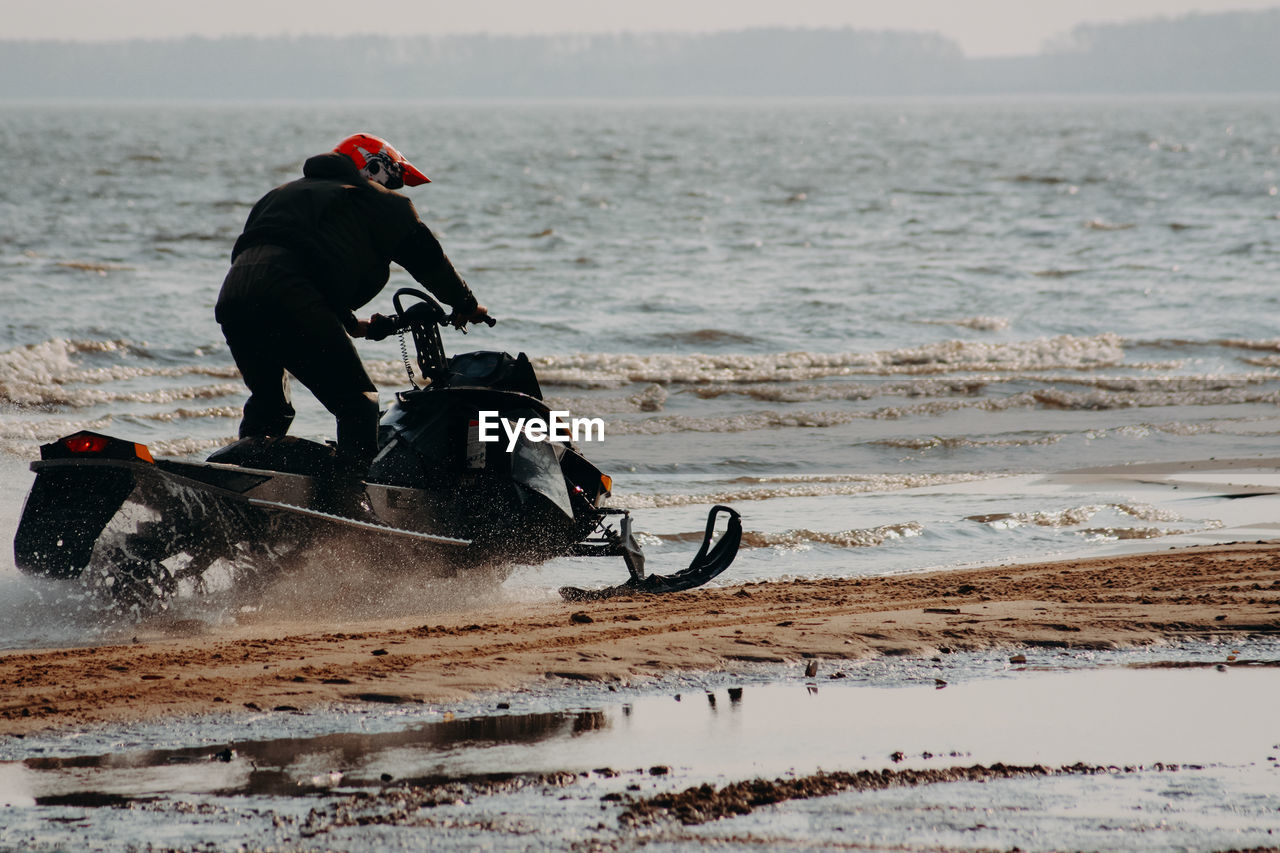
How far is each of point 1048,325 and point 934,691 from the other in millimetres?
14551

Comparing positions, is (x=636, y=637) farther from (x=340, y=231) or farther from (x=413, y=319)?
(x=340, y=231)

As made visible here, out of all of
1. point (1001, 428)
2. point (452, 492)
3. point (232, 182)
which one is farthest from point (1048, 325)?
point (232, 182)

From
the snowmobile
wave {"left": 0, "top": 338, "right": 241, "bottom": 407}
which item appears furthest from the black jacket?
wave {"left": 0, "top": 338, "right": 241, "bottom": 407}

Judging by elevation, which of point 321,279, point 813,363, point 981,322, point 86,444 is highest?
point 321,279

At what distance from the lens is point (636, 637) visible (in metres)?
5.64

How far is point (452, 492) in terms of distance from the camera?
21.7 ft

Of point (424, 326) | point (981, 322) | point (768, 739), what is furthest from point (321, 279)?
point (981, 322)

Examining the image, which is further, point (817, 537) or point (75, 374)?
point (75, 374)

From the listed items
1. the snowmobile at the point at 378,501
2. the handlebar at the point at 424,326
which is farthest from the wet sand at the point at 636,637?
the handlebar at the point at 424,326

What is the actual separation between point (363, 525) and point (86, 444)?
46.9 inches

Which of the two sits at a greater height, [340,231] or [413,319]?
[340,231]

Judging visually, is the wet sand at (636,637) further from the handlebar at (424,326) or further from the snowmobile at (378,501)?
the handlebar at (424,326)

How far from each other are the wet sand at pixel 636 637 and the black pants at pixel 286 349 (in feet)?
2.74

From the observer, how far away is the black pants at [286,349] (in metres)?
5.73
